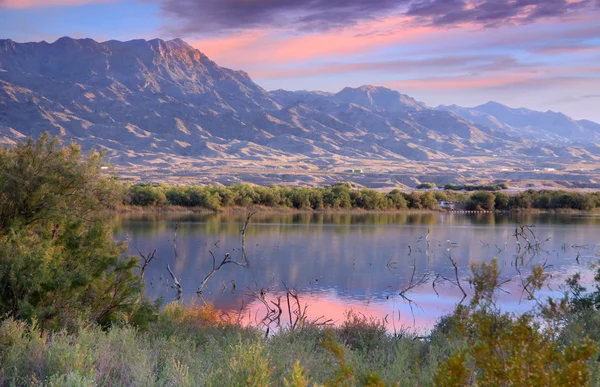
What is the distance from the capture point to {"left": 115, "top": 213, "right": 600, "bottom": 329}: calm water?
20.9 m

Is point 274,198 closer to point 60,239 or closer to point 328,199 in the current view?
point 328,199

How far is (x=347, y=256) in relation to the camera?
31.2 metres

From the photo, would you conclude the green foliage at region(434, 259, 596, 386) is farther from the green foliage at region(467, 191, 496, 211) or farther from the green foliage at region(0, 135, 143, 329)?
the green foliage at region(467, 191, 496, 211)

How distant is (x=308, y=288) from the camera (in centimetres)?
2291

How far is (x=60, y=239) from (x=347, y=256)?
68.5 ft

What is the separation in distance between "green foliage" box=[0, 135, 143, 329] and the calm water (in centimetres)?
549

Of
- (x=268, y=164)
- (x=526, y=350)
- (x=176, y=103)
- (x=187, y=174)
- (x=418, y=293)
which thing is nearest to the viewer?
(x=526, y=350)

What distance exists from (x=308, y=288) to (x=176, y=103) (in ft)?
586

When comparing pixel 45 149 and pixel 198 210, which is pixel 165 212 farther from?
pixel 45 149

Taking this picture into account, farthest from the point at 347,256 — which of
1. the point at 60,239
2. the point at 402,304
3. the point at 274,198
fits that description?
the point at 274,198

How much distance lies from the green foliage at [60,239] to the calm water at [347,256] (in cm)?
549

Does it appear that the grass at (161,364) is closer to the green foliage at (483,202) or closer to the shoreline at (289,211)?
the shoreline at (289,211)

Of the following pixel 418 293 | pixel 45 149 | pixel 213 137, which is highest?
pixel 213 137

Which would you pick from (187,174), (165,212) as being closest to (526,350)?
(165,212)
